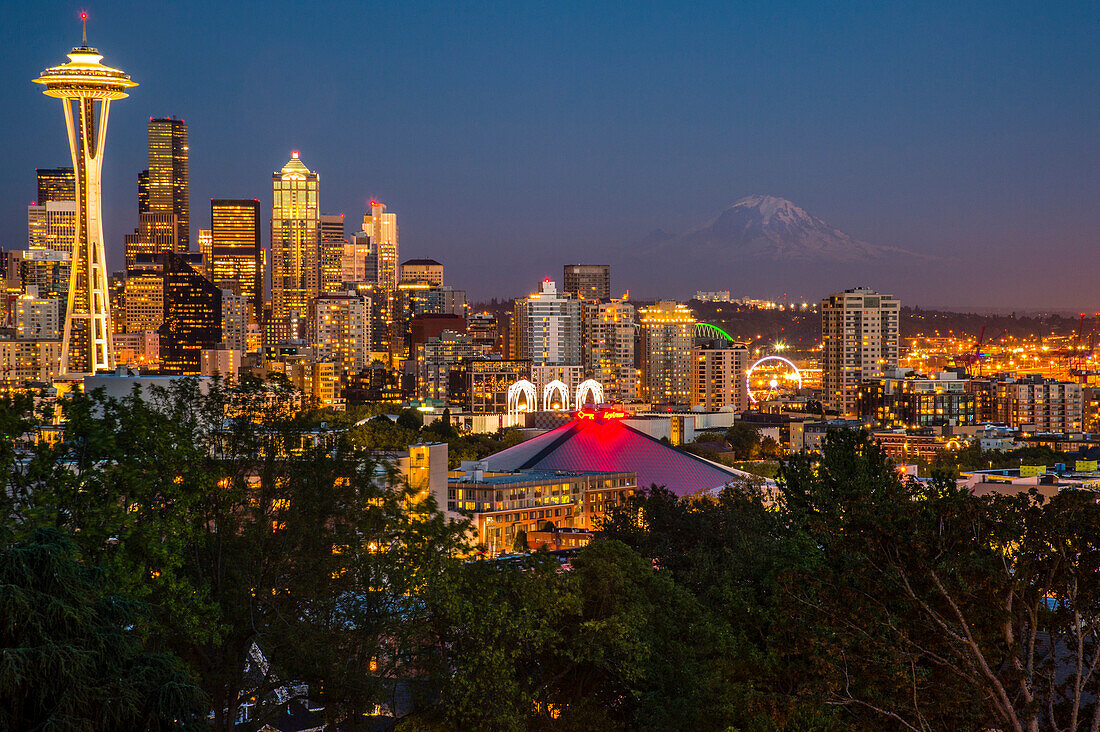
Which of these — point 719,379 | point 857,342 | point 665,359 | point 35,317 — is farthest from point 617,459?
point 35,317

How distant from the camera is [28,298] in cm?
13888

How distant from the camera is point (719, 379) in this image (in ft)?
440

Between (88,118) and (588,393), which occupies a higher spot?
(88,118)

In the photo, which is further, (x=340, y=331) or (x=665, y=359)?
(x=340, y=331)

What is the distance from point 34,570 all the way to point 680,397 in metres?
134

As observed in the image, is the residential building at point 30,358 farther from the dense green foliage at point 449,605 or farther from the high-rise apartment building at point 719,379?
the dense green foliage at point 449,605

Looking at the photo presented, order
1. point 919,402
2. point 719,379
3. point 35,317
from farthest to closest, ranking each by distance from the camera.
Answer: point 35,317 → point 719,379 → point 919,402

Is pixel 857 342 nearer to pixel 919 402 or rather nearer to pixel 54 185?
pixel 919 402

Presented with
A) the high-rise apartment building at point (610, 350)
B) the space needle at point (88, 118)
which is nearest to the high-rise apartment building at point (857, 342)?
the high-rise apartment building at point (610, 350)

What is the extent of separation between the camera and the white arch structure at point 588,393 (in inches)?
4230

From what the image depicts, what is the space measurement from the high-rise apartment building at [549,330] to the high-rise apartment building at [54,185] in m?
80.0

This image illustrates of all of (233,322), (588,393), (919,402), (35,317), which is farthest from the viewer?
(233,322)

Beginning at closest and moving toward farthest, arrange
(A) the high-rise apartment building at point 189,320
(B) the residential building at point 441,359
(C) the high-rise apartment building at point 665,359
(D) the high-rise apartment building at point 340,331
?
(B) the residential building at point 441,359
(C) the high-rise apartment building at point 665,359
(A) the high-rise apartment building at point 189,320
(D) the high-rise apartment building at point 340,331

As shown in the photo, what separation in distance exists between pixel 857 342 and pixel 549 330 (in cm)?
3778
